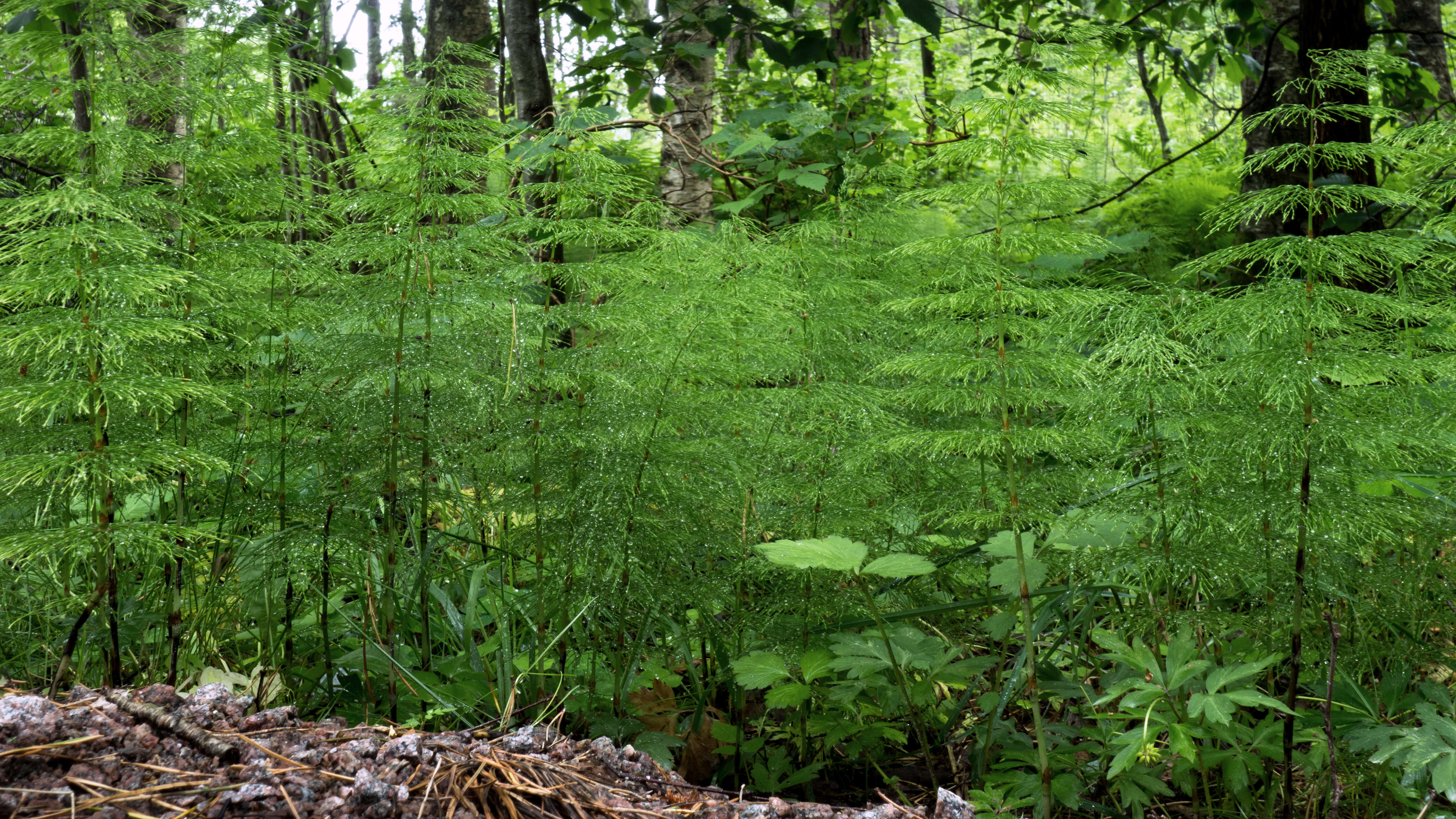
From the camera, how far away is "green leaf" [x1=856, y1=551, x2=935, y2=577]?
5.30 feet

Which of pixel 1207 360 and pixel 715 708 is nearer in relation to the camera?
pixel 1207 360

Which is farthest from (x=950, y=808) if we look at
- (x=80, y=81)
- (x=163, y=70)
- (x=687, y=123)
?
(x=687, y=123)

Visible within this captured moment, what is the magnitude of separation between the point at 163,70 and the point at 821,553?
2.07m

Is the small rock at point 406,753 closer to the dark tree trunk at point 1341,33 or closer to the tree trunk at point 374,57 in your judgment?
the dark tree trunk at point 1341,33

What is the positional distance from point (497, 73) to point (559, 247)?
3443 millimetres

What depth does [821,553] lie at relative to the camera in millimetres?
1604

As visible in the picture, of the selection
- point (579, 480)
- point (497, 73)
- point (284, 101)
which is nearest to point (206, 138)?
point (284, 101)

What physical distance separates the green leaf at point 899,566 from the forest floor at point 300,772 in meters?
0.38

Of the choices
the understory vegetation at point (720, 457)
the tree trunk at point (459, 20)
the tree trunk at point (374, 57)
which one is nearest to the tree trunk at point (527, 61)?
the tree trunk at point (459, 20)

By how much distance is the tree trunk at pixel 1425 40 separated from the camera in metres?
5.30

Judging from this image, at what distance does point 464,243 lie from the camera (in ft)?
6.84

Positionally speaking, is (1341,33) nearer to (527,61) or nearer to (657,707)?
(527,61)

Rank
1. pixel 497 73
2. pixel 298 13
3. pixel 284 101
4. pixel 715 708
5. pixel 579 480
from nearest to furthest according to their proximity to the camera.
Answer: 1. pixel 579 480
2. pixel 284 101
3. pixel 715 708
4. pixel 497 73
5. pixel 298 13

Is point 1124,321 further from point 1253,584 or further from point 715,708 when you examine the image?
point 715,708
